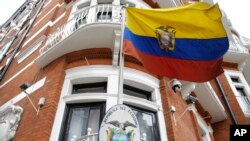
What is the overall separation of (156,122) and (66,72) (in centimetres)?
318

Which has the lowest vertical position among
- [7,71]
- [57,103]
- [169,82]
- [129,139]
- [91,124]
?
[129,139]

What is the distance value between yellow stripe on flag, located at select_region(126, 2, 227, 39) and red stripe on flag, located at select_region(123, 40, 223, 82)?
1.94ft

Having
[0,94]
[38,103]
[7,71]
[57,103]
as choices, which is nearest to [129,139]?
[57,103]

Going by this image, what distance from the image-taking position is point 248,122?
44.0ft

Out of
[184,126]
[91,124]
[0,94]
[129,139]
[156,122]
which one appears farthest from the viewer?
[0,94]

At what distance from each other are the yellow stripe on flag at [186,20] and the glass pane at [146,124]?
97.0 inches

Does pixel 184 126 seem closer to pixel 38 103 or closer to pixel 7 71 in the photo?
pixel 38 103

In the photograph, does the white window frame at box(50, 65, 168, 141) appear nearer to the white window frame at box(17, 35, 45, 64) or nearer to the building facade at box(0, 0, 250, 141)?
the building facade at box(0, 0, 250, 141)

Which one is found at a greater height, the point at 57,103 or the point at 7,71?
the point at 7,71

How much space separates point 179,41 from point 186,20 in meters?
0.60

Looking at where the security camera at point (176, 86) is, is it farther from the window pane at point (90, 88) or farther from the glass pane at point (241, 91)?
the glass pane at point (241, 91)

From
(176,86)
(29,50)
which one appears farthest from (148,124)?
(29,50)

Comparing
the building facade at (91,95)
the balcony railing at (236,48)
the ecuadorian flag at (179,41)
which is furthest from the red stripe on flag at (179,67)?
the balcony railing at (236,48)

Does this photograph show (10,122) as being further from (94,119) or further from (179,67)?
(179,67)
